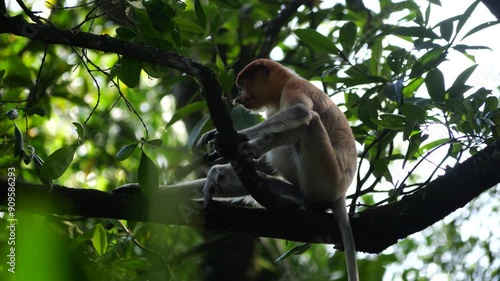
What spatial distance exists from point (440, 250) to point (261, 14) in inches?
120

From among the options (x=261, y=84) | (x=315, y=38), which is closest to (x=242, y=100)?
(x=261, y=84)

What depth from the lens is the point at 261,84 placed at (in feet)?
15.6

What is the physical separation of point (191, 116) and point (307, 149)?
8.61 feet

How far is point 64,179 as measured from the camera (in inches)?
256

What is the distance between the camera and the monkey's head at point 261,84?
15.5 feet

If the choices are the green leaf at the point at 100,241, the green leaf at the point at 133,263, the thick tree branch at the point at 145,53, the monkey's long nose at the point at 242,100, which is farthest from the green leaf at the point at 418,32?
the green leaf at the point at 100,241

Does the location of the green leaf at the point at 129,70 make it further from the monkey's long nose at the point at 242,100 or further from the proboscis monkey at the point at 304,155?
the monkey's long nose at the point at 242,100

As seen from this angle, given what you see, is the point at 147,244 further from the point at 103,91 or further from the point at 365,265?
the point at 103,91

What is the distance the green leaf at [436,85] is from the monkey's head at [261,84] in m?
1.32

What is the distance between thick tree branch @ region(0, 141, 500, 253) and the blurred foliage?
172 millimetres

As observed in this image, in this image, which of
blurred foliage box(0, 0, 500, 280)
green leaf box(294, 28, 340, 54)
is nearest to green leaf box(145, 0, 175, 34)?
blurred foliage box(0, 0, 500, 280)

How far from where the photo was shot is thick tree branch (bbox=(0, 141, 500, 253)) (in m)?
3.12

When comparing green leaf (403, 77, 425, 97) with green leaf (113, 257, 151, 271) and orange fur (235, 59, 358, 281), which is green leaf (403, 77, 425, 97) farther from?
green leaf (113, 257, 151, 271)

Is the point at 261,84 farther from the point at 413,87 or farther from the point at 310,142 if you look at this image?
the point at 413,87
